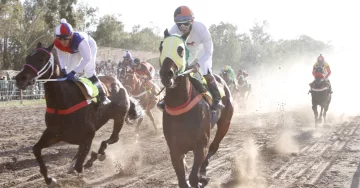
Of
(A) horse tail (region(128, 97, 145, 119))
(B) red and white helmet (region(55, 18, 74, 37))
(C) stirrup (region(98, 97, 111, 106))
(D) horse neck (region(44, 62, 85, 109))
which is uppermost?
(B) red and white helmet (region(55, 18, 74, 37))

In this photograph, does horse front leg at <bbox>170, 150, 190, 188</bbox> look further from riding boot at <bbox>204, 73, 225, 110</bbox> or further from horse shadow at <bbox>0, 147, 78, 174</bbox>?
horse shadow at <bbox>0, 147, 78, 174</bbox>

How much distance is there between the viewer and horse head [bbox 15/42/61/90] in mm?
6691

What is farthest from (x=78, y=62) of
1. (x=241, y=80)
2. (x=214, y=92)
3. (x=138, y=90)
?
(x=241, y=80)

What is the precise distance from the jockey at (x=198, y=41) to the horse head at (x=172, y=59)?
77cm

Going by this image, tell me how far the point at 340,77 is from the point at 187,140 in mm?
39930

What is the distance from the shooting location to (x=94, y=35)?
170 feet

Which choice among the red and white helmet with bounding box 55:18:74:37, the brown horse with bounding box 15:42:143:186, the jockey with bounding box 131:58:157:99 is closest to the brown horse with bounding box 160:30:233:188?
the brown horse with bounding box 15:42:143:186

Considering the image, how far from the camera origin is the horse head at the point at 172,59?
5.18 meters

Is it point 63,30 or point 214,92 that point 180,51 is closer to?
point 214,92

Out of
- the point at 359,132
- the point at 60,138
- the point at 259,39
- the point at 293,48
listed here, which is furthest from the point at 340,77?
the point at 259,39

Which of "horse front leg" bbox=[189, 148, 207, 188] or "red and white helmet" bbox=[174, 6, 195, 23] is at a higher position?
"red and white helmet" bbox=[174, 6, 195, 23]

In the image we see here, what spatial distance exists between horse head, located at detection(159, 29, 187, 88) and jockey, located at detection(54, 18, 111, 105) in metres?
2.51

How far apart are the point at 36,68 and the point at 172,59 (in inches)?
106

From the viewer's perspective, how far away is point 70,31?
7445 mm
